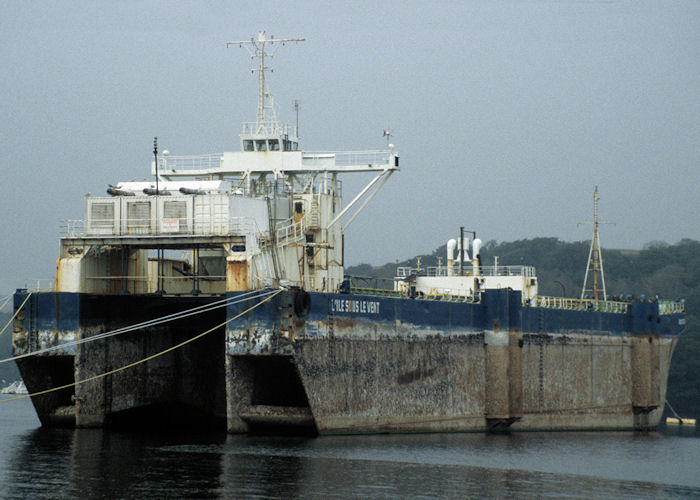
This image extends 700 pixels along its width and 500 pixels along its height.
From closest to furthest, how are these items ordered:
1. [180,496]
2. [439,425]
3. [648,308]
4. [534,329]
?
[180,496]
[439,425]
[534,329]
[648,308]

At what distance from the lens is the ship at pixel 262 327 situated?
1572 inches

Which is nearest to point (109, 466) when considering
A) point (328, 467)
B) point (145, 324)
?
point (328, 467)

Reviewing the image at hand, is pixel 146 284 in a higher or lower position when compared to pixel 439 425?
higher

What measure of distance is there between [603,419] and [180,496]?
2938cm

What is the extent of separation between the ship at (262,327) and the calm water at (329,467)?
1.54 meters

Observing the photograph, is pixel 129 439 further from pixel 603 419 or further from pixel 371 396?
pixel 603 419

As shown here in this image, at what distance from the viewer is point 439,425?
4497cm

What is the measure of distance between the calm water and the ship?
5.07 ft

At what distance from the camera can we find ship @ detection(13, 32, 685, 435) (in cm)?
3994

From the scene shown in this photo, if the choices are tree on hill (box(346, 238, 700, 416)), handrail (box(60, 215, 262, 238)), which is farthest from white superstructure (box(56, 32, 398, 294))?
tree on hill (box(346, 238, 700, 416))

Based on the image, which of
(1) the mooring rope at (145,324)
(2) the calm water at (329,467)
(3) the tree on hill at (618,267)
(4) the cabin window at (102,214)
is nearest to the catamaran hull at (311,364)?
(1) the mooring rope at (145,324)

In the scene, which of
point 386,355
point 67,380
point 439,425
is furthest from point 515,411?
point 67,380

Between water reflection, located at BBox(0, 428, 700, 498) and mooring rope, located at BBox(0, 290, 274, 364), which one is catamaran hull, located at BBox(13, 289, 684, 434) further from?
water reflection, located at BBox(0, 428, 700, 498)

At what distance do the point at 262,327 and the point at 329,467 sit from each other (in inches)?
240
